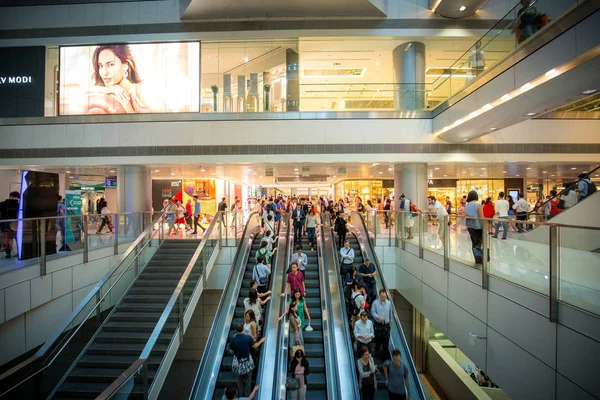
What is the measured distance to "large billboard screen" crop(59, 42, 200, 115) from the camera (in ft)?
50.6

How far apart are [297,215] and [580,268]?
9.73 meters

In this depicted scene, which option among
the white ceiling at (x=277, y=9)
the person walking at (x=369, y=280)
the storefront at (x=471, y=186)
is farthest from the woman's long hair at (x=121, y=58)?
the storefront at (x=471, y=186)

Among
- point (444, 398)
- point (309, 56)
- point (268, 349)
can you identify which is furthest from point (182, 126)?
point (444, 398)

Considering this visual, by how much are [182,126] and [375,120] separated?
25.9 ft

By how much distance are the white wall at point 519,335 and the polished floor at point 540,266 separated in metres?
0.14

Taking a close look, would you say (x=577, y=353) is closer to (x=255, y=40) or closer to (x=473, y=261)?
(x=473, y=261)

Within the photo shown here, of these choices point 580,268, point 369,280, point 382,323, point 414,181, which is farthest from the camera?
point 414,181

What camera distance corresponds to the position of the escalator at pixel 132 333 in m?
6.58

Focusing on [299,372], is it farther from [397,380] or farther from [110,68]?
[110,68]

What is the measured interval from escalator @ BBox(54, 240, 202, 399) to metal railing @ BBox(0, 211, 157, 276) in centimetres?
124

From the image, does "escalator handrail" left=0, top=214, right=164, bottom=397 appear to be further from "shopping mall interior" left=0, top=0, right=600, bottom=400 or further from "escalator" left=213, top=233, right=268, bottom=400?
"escalator" left=213, top=233, right=268, bottom=400

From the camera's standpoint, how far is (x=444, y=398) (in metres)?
11.8

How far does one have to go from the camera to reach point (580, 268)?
437 centimetres

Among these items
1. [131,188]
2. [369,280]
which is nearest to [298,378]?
[369,280]
